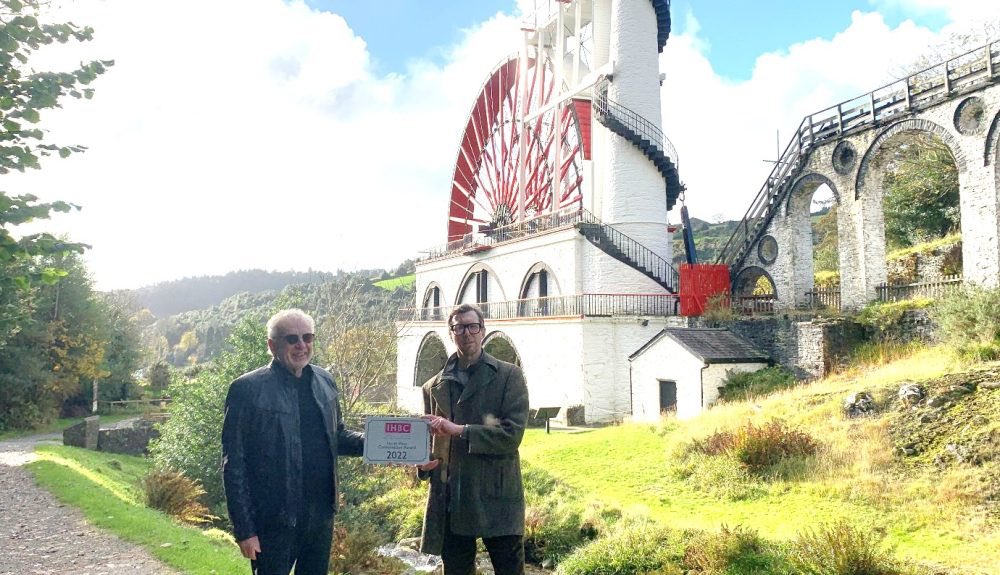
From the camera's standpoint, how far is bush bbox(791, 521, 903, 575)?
6137 millimetres

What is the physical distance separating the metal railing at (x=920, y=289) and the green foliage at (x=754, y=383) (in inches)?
144

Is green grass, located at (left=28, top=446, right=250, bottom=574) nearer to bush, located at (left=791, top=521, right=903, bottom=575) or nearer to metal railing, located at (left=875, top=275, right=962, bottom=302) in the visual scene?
bush, located at (left=791, top=521, right=903, bottom=575)

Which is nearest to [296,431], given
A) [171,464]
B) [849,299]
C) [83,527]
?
[83,527]

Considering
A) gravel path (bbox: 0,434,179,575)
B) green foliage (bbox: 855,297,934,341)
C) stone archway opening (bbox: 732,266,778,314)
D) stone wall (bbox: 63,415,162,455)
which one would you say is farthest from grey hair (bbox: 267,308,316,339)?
stone wall (bbox: 63,415,162,455)

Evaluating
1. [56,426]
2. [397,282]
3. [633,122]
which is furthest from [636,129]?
[397,282]

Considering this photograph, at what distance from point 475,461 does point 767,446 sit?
26.3 ft

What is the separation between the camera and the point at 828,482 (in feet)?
28.9

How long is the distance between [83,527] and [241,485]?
7.79 metres

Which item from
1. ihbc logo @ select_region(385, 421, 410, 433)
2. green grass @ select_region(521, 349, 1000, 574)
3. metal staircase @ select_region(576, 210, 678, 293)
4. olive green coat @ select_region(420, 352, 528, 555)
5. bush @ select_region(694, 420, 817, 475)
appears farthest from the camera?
metal staircase @ select_region(576, 210, 678, 293)

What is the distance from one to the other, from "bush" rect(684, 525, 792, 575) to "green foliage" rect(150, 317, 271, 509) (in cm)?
1021

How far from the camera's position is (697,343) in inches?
651

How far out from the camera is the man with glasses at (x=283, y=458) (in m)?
3.21

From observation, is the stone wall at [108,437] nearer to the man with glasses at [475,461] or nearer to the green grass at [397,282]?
the man with glasses at [475,461]

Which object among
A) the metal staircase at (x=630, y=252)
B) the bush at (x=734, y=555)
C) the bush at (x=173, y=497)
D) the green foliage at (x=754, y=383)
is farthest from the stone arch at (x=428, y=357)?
the bush at (x=734, y=555)
